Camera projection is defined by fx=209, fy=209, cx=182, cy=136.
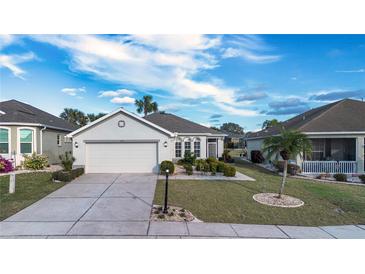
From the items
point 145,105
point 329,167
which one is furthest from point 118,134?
point 145,105

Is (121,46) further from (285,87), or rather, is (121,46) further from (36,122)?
(285,87)

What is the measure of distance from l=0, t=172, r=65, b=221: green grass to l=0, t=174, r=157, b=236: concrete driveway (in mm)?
365

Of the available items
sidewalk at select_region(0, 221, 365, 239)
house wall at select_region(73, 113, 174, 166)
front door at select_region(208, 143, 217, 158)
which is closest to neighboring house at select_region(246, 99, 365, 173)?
front door at select_region(208, 143, 217, 158)

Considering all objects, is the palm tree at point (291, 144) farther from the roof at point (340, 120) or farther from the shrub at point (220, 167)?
the roof at point (340, 120)

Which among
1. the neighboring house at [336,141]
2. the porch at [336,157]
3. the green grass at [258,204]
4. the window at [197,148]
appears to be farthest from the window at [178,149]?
the porch at [336,157]

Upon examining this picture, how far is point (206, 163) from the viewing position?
13719 mm

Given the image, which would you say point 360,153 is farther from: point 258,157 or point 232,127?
point 232,127

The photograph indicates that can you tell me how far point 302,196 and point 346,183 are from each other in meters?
5.51

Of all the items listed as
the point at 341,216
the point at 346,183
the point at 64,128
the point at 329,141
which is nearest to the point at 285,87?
the point at 329,141

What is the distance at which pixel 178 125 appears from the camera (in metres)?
21.1

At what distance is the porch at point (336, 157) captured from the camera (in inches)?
556

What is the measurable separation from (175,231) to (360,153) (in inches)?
591

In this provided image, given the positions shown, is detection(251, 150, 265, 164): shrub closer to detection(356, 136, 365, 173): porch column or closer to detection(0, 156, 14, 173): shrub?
detection(356, 136, 365, 173): porch column

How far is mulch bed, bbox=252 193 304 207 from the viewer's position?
7.75 metres
